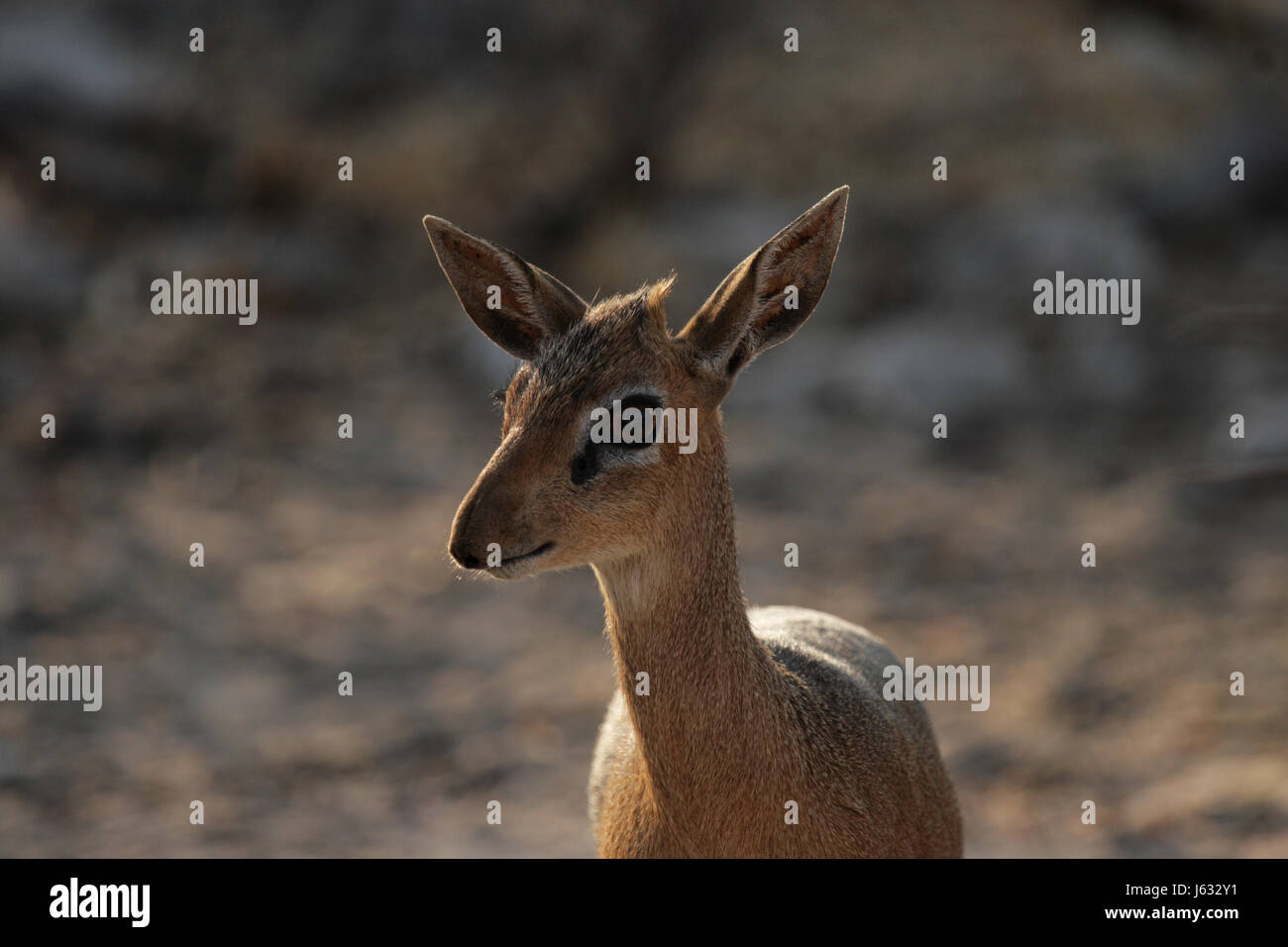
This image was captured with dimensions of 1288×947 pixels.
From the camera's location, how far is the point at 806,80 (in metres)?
14.9

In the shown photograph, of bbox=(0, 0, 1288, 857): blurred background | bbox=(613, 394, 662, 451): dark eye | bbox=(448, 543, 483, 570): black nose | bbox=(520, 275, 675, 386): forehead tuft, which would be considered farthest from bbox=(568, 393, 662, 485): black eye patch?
bbox=(0, 0, 1288, 857): blurred background

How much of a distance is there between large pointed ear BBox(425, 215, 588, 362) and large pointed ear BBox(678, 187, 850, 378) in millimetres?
437

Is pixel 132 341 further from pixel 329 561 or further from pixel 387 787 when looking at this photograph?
pixel 387 787

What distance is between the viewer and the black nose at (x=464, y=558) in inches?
151

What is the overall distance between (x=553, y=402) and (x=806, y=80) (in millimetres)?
11616

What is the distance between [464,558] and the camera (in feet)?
12.6

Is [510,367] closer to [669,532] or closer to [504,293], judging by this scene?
[504,293]

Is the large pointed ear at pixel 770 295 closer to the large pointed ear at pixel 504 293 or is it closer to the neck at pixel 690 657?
the neck at pixel 690 657

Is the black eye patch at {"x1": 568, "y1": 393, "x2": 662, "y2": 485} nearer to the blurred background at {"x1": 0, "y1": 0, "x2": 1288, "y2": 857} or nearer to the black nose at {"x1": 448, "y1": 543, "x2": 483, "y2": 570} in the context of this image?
the black nose at {"x1": 448, "y1": 543, "x2": 483, "y2": 570}

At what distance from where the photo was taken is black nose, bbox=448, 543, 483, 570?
12.6ft

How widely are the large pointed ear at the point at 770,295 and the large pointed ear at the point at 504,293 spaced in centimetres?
44

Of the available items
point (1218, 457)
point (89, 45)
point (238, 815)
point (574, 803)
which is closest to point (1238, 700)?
point (1218, 457)

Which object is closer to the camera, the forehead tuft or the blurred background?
the forehead tuft

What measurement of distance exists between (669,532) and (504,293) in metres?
0.98
